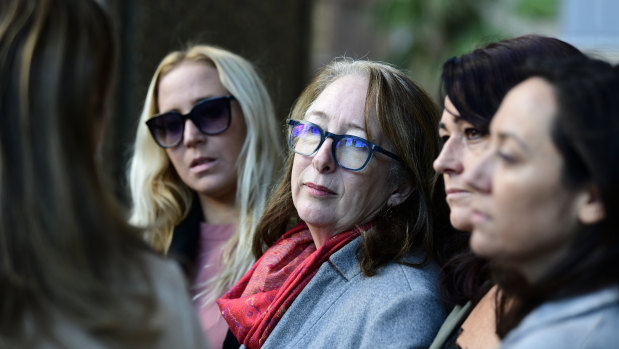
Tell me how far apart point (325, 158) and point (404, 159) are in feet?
0.99

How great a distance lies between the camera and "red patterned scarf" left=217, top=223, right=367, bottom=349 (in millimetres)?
2725

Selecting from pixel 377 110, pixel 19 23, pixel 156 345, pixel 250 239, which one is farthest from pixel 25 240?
pixel 250 239

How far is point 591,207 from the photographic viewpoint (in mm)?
1568

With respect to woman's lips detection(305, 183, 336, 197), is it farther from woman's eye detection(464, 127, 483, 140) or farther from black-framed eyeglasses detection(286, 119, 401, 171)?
woman's eye detection(464, 127, 483, 140)

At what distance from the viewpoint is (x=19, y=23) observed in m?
1.49

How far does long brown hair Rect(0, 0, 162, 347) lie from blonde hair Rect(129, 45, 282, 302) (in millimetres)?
1860

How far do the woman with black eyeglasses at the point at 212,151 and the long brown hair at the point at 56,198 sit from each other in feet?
6.28

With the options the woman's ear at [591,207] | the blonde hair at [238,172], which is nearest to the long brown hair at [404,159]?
the blonde hair at [238,172]

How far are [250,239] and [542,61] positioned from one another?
188cm

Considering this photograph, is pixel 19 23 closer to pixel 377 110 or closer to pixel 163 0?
pixel 377 110

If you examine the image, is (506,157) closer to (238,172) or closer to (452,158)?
(452,158)

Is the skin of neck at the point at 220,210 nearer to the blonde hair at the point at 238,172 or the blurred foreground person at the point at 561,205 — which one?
the blonde hair at the point at 238,172

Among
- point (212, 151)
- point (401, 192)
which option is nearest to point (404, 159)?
point (401, 192)

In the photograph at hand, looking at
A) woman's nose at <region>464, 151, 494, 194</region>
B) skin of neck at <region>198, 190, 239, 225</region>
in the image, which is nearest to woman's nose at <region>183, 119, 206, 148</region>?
skin of neck at <region>198, 190, 239, 225</region>
